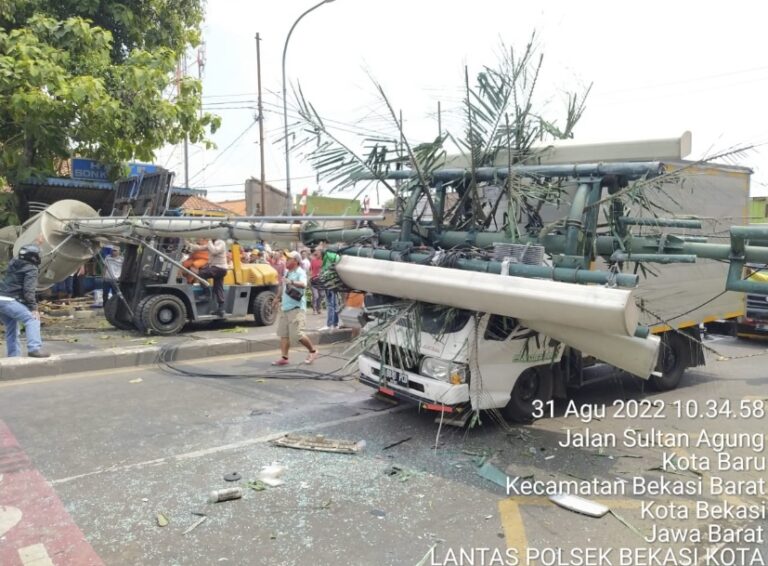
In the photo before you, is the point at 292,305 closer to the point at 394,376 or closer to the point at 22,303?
the point at 394,376

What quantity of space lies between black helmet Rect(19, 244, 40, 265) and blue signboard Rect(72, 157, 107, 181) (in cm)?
683

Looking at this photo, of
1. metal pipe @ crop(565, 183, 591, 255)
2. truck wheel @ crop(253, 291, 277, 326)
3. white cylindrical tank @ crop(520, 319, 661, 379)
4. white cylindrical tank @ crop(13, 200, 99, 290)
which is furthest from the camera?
truck wheel @ crop(253, 291, 277, 326)

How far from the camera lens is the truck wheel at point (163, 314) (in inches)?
449

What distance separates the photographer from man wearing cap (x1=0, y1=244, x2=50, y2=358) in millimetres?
8820

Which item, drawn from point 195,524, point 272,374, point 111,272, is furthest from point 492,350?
point 111,272

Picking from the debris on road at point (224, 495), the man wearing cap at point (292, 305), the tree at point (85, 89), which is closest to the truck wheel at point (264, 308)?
the man wearing cap at point (292, 305)

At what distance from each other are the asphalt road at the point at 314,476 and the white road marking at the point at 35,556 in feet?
0.04

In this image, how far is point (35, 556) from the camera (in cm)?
378

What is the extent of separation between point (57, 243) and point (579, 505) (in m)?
9.70

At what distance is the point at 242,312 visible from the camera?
12969 mm

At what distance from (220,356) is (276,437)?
4603mm

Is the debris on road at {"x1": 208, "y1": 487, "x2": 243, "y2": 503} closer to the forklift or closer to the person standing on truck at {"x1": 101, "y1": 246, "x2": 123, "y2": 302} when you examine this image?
the forklift

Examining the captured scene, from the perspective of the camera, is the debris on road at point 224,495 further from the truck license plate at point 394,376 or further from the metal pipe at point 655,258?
the metal pipe at point 655,258

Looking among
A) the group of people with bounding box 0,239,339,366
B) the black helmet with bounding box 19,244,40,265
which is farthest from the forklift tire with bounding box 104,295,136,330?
the black helmet with bounding box 19,244,40,265
